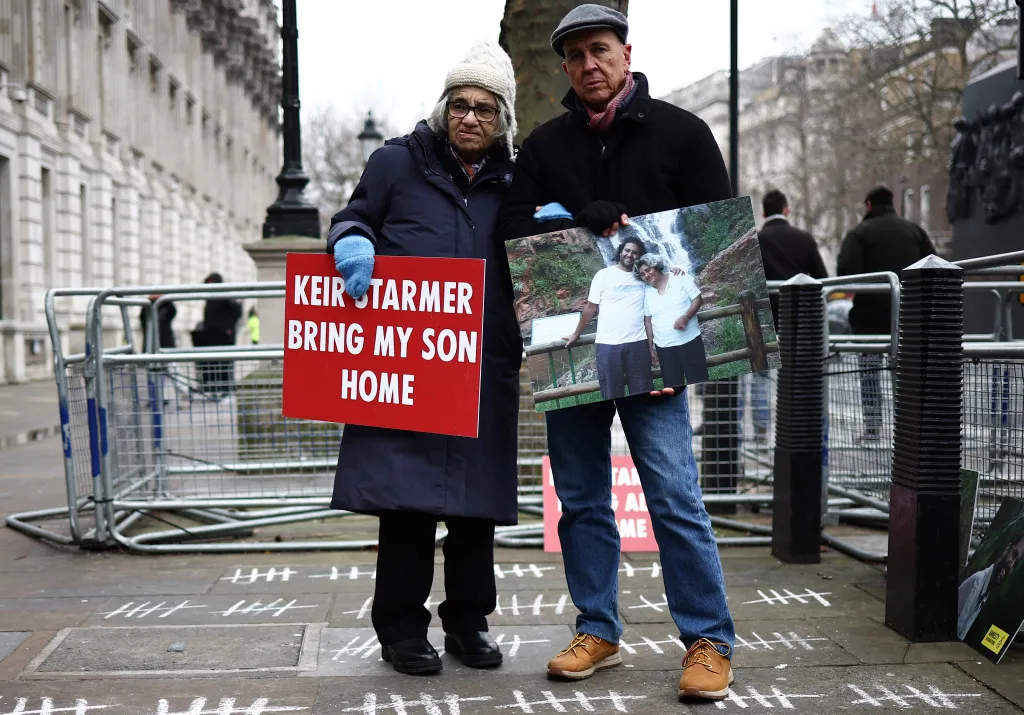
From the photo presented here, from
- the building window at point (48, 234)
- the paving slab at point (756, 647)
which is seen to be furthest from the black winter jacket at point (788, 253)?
the building window at point (48, 234)

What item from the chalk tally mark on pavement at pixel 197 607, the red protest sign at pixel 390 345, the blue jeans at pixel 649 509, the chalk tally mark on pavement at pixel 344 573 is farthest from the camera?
the chalk tally mark on pavement at pixel 344 573

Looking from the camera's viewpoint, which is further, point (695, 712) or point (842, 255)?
point (842, 255)

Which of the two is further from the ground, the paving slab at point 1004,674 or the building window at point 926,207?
the building window at point 926,207

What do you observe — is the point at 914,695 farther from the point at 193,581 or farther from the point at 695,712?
the point at 193,581

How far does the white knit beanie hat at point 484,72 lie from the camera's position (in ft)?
12.9

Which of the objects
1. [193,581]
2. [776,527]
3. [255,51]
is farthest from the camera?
[255,51]

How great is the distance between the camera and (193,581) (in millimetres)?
5484

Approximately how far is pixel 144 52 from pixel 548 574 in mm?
33374

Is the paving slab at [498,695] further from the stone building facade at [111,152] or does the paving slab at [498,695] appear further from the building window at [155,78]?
the building window at [155,78]

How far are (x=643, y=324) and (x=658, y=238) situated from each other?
272 millimetres

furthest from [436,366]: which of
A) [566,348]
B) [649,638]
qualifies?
[649,638]

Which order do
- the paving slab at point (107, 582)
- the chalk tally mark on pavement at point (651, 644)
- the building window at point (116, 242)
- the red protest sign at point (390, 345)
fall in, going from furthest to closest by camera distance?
the building window at point (116, 242) → the paving slab at point (107, 582) → the chalk tally mark on pavement at point (651, 644) → the red protest sign at point (390, 345)

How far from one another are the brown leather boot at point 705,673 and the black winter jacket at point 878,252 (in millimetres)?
6428

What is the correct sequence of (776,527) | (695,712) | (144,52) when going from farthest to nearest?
1. (144,52)
2. (776,527)
3. (695,712)
